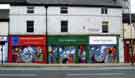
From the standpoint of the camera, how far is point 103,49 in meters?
53.3

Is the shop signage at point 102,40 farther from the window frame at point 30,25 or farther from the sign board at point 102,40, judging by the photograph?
the window frame at point 30,25

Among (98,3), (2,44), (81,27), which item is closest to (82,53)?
(81,27)

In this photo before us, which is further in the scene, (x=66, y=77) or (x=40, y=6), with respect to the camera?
(x=40, y=6)

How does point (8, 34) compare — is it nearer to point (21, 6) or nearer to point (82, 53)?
point (21, 6)

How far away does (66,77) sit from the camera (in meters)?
22.9

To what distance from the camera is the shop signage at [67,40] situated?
51.8 m

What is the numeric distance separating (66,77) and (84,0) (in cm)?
3151

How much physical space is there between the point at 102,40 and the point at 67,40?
455 centimetres

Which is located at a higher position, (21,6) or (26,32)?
(21,6)

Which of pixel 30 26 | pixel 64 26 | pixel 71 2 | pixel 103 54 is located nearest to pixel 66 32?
pixel 64 26

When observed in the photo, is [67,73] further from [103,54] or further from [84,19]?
[103,54]

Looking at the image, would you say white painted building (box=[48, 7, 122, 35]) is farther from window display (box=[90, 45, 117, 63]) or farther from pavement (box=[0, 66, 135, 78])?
pavement (box=[0, 66, 135, 78])

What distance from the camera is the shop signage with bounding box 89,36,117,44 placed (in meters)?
52.4

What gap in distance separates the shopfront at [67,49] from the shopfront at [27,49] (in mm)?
1010
